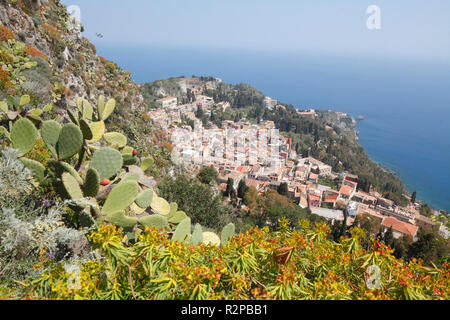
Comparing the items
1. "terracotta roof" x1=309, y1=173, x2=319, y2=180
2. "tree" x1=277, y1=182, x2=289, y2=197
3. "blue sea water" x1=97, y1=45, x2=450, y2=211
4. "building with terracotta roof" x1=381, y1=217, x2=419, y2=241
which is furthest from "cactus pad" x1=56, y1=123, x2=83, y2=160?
"blue sea water" x1=97, y1=45, x2=450, y2=211

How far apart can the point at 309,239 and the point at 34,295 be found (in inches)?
74.2

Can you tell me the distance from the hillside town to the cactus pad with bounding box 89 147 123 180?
714 inches

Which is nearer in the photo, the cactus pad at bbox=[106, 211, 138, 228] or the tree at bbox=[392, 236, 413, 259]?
the cactus pad at bbox=[106, 211, 138, 228]

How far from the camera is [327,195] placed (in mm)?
30828

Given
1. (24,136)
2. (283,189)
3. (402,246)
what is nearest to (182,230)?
(24,136)

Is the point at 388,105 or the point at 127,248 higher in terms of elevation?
the point at 127,248

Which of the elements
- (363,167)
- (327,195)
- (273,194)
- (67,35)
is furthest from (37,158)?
(363,167)

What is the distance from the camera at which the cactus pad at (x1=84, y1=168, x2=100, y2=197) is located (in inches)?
97.3

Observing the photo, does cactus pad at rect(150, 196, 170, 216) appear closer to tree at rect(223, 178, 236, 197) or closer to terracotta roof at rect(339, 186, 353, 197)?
tree at rect(223, 178, 236, 197)

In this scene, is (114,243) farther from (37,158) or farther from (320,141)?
(320,141)

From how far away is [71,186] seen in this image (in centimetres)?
242

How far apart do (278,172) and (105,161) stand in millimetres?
32469

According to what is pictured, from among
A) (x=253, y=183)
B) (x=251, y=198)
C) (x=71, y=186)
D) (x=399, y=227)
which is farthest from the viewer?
(x=253, y=183)

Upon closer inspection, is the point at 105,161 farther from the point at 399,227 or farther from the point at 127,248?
the point at 399,227
